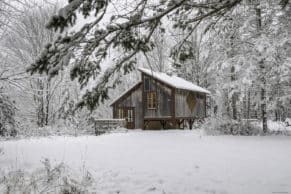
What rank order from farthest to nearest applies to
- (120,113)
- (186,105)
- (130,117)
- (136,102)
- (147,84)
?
(120,113)
(186,105)
(130,117)
(136,102)
(147,84)

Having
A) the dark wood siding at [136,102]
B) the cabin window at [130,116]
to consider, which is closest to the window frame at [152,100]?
Answer: the dark wood siding at [136,102]

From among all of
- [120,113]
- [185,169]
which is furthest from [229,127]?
[120,113]

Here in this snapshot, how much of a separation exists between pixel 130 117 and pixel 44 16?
12.0 metres

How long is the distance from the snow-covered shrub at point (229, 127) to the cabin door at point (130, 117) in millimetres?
11418

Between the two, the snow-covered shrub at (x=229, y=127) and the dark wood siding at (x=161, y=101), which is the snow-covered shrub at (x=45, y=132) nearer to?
the dark wood siding at (x=161, y=101)

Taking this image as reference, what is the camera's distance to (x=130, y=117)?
30.5 metres

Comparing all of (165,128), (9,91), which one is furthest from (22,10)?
(165,128)

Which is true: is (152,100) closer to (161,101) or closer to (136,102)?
(161,101)

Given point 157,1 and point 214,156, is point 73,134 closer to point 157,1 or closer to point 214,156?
point 214,156

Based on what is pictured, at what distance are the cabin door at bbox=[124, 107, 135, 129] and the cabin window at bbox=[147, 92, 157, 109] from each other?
214 cm

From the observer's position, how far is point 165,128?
29.2 m

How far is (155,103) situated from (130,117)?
3.40 meters

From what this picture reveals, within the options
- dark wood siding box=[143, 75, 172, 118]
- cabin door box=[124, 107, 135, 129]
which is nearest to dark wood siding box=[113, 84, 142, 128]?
cabin door box=[124, 107, 135, 129]

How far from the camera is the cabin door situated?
98.7 feet
